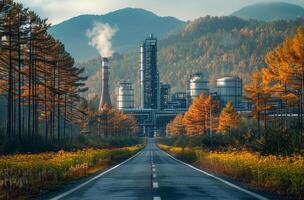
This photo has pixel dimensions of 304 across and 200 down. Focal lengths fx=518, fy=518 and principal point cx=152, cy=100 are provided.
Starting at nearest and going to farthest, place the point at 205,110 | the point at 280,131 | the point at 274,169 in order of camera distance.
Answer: the point at 274,169 → the point at 280,131 → the point at 205,110

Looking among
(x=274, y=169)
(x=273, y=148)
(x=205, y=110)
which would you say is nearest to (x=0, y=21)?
(x=273, y=148)

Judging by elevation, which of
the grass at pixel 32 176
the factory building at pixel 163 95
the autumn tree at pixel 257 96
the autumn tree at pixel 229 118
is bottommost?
the grass at pixel 32 176

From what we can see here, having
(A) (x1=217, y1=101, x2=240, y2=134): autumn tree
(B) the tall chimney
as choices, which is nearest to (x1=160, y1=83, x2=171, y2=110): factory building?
(B) the tall chimney

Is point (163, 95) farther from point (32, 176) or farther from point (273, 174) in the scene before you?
point (273, 174)

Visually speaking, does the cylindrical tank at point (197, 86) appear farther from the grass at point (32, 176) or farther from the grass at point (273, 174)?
the grass at point (32, 176)

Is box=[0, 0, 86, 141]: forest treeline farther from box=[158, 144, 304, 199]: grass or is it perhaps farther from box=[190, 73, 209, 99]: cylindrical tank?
box=[190, 73, 209, 99]: cylindrical tank

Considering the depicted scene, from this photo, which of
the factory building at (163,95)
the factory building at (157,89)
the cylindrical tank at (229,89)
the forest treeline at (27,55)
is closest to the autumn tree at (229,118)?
the forest treeline at (27,55)

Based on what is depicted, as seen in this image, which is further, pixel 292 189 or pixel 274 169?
pixel 274 169

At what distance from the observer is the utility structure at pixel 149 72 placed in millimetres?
178875

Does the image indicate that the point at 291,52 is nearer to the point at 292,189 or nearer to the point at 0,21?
the point at 0,21

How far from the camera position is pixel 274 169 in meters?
20.9

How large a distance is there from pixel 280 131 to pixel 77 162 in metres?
12.8

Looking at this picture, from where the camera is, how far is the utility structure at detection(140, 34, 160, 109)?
179 metres

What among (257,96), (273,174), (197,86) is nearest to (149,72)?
(197,86)
